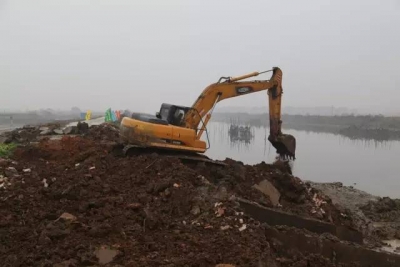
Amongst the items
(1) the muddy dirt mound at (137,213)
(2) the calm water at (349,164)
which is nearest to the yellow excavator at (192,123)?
(1) the muddy dirt mound at (137,213)

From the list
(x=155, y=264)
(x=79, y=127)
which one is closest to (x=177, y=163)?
(x=155, y=264)

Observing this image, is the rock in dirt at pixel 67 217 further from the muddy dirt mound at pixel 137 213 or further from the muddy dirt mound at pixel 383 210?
the muddy dirt mound at pixel 383 210

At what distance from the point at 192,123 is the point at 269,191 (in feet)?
8.97

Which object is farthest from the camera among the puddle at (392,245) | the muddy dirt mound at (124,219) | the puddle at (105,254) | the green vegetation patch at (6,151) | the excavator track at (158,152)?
the green vegetation patch at (6,151)

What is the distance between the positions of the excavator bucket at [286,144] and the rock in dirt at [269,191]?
2479 mm

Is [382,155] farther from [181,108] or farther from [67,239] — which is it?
[67,239]

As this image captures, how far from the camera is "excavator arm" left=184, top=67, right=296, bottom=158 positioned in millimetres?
10538

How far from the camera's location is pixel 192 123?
10.4m

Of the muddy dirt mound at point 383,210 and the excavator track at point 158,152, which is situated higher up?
the excavator track at point 158,152

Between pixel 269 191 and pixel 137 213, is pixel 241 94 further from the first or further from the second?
pixel 137 213

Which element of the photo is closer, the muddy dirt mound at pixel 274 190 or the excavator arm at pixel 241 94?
the muddy dirt mound at pixel 274 190

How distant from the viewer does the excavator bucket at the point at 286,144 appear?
11.4m

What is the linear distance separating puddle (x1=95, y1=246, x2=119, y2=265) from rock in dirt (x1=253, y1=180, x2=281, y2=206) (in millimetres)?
4439

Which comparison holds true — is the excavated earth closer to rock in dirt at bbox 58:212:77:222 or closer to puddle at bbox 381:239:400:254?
rock in dirt at bbox 58:212:77:222
